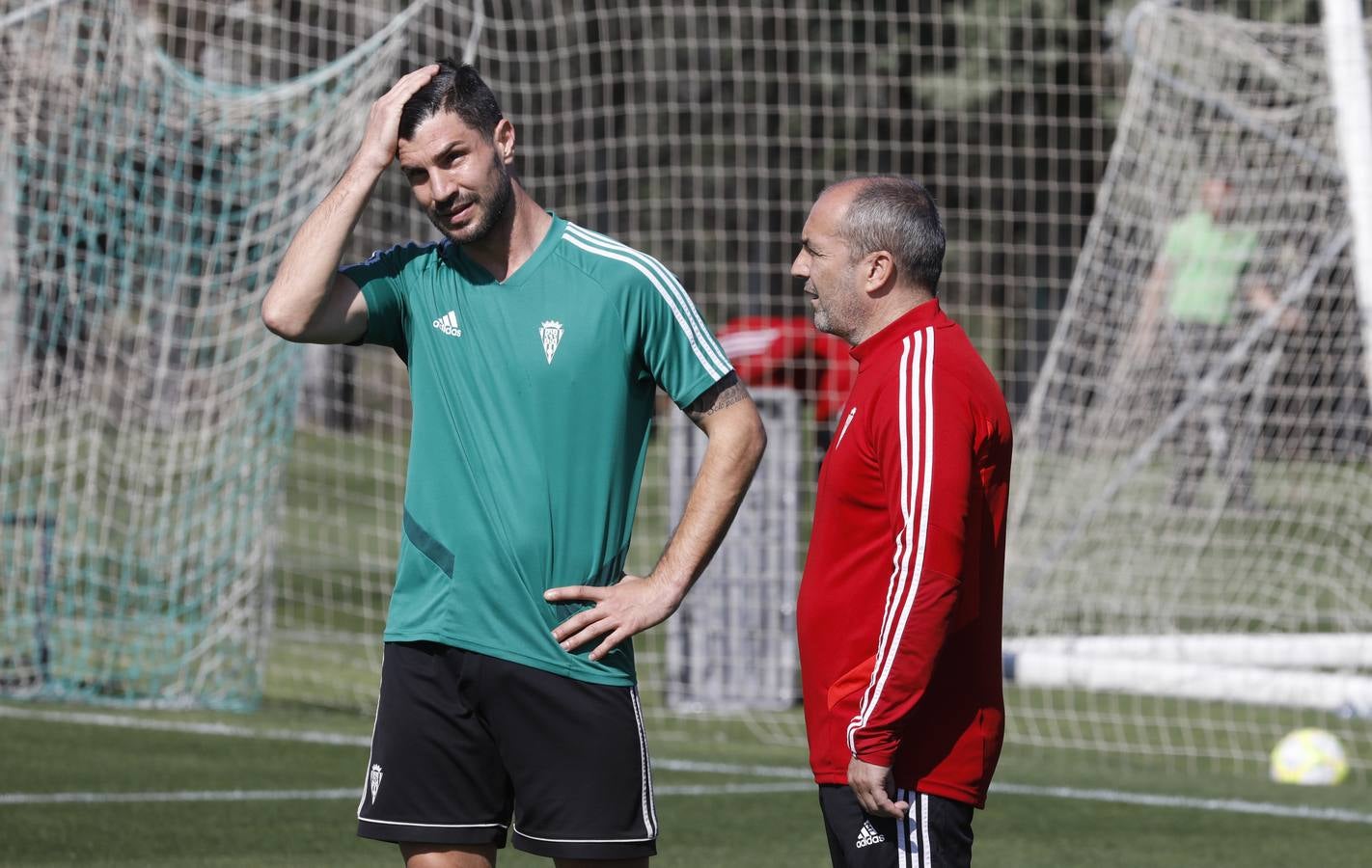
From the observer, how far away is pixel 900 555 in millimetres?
3172

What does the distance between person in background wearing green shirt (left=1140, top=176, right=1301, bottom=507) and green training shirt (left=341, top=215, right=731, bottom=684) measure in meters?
7.01

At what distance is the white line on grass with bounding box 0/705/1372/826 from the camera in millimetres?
6879

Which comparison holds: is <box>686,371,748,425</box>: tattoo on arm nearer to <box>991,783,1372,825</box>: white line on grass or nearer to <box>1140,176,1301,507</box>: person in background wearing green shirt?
<box>991,783,1372,825</box>: white line on grass

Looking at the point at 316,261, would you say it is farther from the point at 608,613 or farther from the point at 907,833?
the point at 907,833

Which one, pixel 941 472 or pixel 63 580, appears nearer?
pixel 941 472

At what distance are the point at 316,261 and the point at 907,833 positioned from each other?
1514 mm

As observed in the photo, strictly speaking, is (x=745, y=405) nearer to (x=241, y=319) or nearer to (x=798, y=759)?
(x=798, y=759)

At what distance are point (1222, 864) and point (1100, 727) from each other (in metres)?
2.84

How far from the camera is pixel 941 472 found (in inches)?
125

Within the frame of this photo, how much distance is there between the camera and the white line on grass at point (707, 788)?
6.88 metres

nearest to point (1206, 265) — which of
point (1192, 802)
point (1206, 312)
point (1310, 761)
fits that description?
point (1206, 312)

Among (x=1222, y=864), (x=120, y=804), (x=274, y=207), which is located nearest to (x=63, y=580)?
(x=274, y=207)

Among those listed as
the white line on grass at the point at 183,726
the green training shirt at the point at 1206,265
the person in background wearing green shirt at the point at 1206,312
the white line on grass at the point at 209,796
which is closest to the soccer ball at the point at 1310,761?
the white line on grass at the point at 209,796

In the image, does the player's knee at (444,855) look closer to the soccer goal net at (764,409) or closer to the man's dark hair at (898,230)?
the man's dark hair at (898,230)
